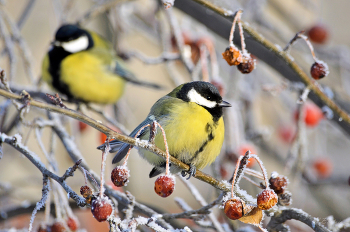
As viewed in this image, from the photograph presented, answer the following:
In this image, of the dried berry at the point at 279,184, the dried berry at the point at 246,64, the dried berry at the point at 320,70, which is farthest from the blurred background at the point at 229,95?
the dried berry at the point at 279,184

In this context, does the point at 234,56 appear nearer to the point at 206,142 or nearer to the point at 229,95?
the point at 206,142

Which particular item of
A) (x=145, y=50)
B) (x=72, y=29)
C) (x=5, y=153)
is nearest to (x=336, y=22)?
(x=145, y=50)

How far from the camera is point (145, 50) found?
4.54 m

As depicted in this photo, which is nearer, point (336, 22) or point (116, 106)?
point (116, 106)

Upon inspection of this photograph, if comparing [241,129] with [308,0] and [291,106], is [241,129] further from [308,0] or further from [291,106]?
[308,0]

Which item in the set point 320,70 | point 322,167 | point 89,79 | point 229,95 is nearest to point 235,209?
point 320,70

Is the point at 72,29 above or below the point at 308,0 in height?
below

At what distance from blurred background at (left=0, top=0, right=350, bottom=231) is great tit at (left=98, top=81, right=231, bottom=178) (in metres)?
0.25

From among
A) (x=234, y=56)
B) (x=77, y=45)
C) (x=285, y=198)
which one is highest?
(x=77, y=45)

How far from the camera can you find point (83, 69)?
113 inches

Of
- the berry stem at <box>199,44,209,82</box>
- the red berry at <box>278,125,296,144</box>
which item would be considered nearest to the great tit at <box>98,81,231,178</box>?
the berry stem at <box>199,44,209,82</box>

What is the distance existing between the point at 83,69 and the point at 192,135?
160cm

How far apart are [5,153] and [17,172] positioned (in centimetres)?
113

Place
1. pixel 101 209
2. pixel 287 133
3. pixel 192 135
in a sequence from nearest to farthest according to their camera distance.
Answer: pixel 101 209 → pixel 192 135 → pixel 287 133
